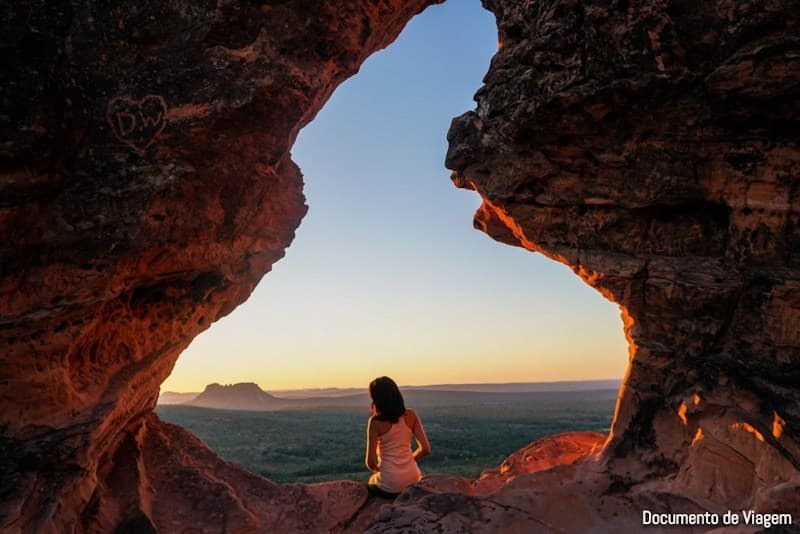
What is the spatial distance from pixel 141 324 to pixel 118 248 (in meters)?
1.55

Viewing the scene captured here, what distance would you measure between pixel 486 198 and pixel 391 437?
360 cm

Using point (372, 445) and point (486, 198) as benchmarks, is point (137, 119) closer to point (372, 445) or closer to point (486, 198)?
point (486, 198)

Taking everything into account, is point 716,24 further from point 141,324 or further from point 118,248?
point 141,324

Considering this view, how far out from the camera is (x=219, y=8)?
24.4 ft

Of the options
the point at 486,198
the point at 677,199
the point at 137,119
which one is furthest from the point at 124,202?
the point at 677,199

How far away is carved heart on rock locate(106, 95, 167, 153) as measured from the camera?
7.07 m

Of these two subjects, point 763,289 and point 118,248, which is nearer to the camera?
point 763,289

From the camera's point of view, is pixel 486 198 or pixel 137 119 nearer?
pixel 137 119

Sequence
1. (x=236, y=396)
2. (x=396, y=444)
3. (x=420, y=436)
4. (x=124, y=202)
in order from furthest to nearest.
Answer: (x=236, y=396), (x=420, y=436), (x=396, y=444), (x=124, y=202)

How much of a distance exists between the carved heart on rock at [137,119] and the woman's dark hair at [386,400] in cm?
A: 433

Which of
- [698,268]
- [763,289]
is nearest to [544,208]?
[698,268]

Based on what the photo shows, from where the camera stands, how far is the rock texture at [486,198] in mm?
6270

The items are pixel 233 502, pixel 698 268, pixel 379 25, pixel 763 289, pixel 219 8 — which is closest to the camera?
pixel 763 289

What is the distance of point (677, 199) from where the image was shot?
7.02 m
